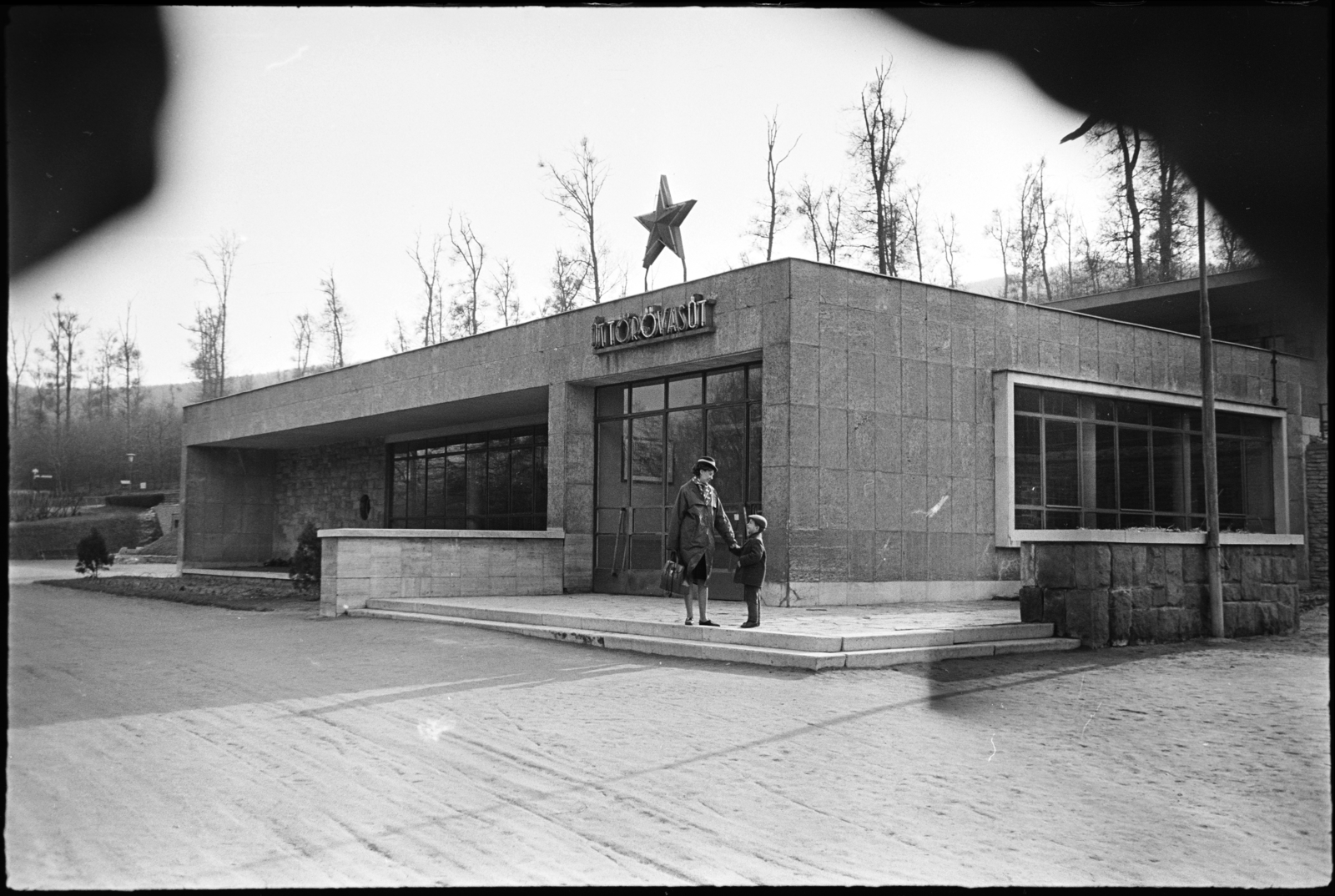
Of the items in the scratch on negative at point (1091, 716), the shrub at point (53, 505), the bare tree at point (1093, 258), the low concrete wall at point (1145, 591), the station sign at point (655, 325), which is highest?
the station sign at point (655, 325)

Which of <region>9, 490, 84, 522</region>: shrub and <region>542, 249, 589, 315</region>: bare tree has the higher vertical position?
<region>542, 249, 589, 315</region>: bare tree

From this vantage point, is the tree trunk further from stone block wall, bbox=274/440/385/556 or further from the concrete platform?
stone block wall, bbox=274/440/385/556

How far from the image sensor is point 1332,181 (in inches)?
48.1

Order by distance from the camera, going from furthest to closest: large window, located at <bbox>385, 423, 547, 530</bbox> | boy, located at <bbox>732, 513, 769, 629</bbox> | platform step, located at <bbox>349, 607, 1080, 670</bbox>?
1. large window, located at <bbox>385, 423, 547, 530</bbox>
2. boy, located at <bbox>732, 513, 769, 629</bbox>
3. platform step, located at <bbox>349, 607, 1080, 670</bbox>

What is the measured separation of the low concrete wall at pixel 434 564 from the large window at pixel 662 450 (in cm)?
123

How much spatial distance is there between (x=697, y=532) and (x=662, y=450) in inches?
285

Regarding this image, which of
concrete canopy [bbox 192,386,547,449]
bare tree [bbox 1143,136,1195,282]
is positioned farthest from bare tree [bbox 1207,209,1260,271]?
concrete canopy [bbox 192,386,547,449]

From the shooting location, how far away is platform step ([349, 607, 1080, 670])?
9.96 metres

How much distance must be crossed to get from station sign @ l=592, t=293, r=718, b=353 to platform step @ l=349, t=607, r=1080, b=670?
6.09 metres

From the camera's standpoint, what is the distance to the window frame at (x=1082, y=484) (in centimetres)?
1246

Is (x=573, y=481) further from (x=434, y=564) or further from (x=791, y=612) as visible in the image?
(x=791, y=612)

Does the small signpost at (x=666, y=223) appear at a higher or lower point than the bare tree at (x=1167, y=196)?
higher

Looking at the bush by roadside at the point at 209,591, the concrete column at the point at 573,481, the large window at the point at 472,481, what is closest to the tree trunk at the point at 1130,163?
the concrete column at the point at 573,481

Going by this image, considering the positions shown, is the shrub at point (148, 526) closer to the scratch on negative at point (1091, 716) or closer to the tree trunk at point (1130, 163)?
the scratch on negative at point (1091, 716)
